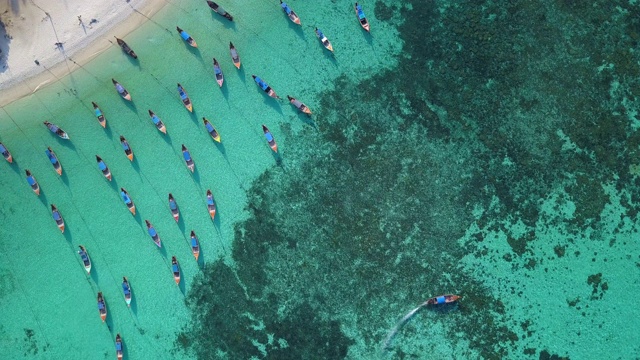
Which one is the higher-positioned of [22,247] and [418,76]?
[418,76]

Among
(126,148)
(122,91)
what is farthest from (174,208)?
(122,91)

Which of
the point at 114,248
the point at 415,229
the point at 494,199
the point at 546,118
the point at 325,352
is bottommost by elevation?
the point at 325,352

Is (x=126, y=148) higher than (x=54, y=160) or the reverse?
higher

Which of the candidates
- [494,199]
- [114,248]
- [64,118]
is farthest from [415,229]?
[64,118]

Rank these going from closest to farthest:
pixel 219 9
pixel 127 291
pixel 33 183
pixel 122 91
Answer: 1. pixel 127 291
2. pixel 33 183
3. pixel 122 91
4. pixel 219 9

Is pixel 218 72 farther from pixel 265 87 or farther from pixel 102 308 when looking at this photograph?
pixel 102 308

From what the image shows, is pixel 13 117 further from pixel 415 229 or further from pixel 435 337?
pixel 435 337

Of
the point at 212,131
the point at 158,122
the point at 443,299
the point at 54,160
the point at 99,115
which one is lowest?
the point at 443,299
